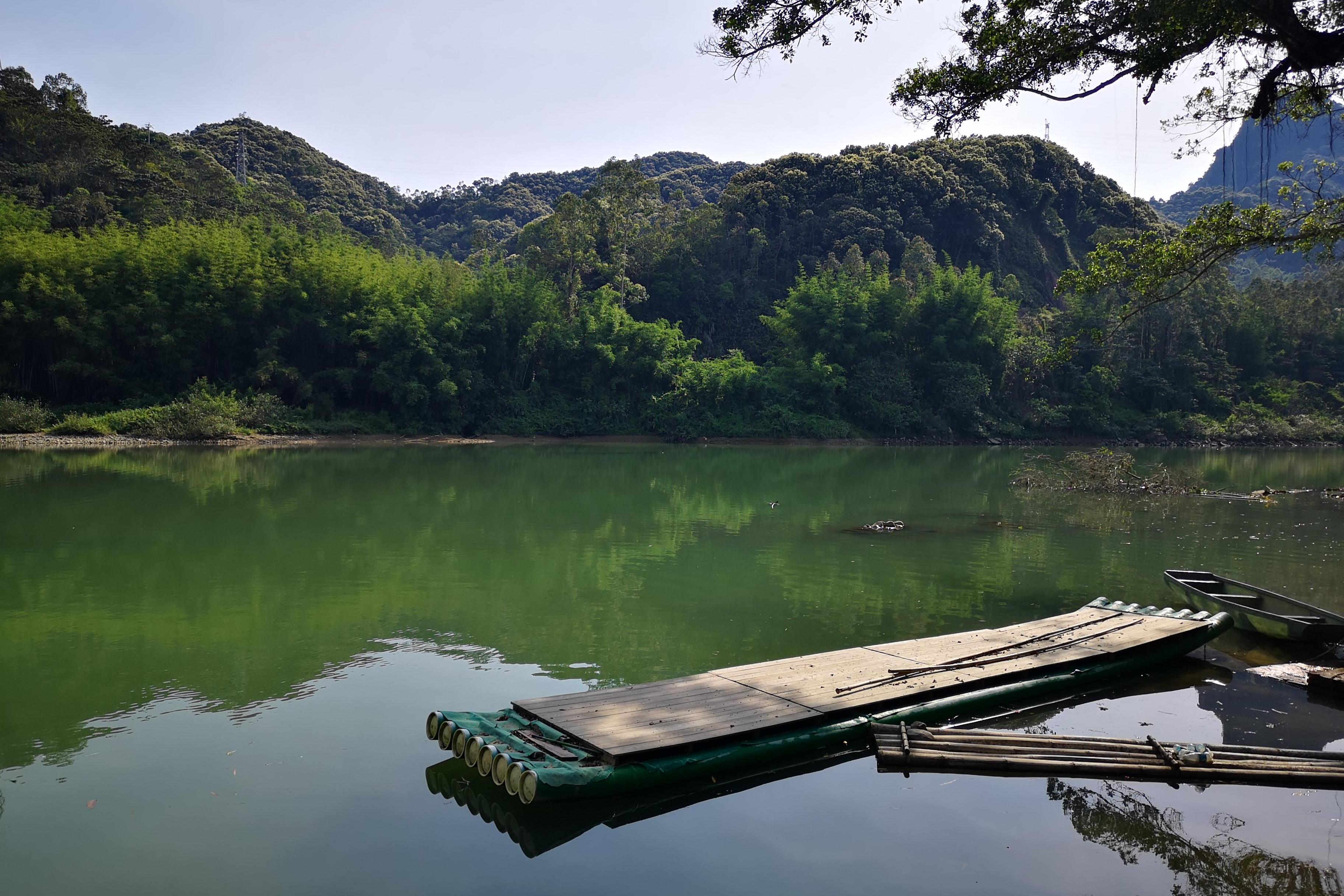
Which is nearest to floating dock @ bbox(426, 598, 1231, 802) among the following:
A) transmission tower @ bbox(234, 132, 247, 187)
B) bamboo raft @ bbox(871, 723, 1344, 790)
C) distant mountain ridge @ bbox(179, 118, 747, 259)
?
bamboo raft @ bbox(871, 723, 1344, 790)

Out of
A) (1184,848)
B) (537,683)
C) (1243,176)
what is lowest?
(1184,848)

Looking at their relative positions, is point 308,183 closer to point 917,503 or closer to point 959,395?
point 959,395

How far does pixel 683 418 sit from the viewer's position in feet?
117

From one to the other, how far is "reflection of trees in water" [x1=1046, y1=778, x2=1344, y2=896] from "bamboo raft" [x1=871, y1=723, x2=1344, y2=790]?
13cm

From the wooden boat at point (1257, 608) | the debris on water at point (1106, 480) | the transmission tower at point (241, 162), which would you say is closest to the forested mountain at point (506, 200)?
the transmission tower at point (241, 162)

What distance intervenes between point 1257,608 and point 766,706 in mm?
5525

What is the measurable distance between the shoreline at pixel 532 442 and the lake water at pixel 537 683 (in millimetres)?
12671

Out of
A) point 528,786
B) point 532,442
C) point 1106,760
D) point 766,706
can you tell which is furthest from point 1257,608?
point 532,442

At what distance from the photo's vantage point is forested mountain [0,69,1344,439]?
30.8 meters

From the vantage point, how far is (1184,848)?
4406 millimetres

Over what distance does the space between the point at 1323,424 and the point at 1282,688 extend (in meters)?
38.2

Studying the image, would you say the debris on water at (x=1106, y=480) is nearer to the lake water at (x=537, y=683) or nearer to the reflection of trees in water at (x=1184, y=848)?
the lake water at (x=537, y=683)

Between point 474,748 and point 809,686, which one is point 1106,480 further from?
point 474,748

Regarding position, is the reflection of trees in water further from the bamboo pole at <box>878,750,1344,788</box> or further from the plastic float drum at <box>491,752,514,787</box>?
the plastic float drum at <box>491,752,514,787</box>
